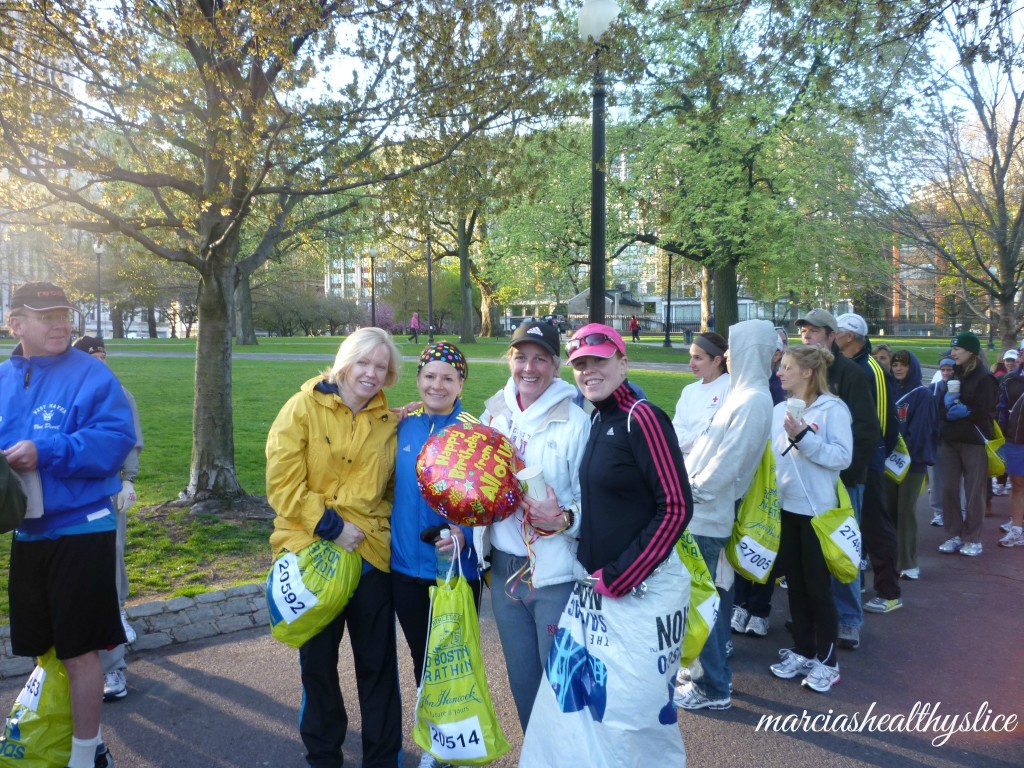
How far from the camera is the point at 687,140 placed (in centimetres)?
2336

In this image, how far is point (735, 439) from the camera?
12.8ft

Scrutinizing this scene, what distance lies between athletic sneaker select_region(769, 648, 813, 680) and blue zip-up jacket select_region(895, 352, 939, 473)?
2984mm

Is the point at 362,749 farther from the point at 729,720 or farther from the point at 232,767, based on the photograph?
the point at 729,720

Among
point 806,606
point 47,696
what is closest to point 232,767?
point 47,696

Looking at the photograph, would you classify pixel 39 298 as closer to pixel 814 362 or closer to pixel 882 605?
pixel 814 362

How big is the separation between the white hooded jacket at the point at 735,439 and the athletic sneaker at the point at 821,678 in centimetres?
104

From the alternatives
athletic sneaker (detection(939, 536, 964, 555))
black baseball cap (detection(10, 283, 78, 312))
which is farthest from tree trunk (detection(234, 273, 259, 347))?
black baseball cap (detection(10, 283, 78, 312))

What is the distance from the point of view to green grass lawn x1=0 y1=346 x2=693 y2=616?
19.7ft

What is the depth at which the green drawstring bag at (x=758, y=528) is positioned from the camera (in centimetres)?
411

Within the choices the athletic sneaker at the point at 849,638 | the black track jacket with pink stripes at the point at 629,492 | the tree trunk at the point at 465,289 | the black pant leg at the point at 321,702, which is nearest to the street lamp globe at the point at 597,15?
the black track jacket with pink stripes at the point at 629,492

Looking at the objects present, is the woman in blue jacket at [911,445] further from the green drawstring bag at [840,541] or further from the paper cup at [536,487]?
the paper cup at [536,487]

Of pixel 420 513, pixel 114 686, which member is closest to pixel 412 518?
pixel 420 513

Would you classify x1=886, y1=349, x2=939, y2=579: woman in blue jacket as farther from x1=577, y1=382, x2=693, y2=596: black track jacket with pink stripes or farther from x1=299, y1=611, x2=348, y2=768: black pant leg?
x1=299, y1=611, x2=348, y2=768: black pant leg

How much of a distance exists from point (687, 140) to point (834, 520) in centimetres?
2110
